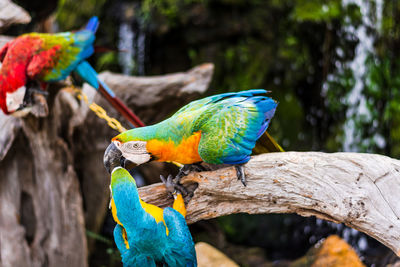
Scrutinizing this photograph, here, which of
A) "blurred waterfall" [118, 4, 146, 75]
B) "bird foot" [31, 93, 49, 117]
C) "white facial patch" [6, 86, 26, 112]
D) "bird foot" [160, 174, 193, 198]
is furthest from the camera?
"blurred waterfall" [118, 4, 146, 75]

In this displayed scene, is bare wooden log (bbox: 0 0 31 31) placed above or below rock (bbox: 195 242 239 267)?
above

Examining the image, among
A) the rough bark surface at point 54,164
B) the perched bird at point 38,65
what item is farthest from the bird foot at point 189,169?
the rough bark surface at point 54,164

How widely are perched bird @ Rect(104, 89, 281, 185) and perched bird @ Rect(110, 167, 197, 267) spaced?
9cm

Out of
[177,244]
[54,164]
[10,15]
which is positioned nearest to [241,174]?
[177,244]

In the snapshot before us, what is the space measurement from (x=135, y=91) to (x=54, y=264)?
4.20 ft

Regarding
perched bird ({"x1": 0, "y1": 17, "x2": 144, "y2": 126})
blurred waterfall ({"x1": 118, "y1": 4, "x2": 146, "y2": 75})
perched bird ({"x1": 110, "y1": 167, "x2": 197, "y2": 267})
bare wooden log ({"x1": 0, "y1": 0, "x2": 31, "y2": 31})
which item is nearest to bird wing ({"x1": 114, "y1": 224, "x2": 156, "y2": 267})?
perched bird ({"x1": 110, "y1": 167, "x2": 197, "y2": 267})

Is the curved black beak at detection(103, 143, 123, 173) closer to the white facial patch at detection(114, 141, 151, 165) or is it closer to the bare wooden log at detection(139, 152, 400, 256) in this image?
the white facial patch at detection(114, 141, 151, 165)

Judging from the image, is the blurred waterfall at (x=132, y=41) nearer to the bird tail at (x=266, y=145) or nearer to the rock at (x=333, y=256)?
the rock at (x=333, y=256)

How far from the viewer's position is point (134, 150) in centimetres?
120

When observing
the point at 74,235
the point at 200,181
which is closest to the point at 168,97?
the point at 74,235

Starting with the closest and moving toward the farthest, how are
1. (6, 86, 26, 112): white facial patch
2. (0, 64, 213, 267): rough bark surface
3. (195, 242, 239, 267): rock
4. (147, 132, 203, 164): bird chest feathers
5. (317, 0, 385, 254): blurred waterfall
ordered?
(147, 132, 203, 164): bird chest feathers
(6, 86, 26, 112): white facial patch
(0, 64, 213, 267): rough bark surface
(195, 242, 239, 267): rock
(317, 0, 385, 254): blurred waterfall

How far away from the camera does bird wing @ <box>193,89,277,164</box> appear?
1.24 m

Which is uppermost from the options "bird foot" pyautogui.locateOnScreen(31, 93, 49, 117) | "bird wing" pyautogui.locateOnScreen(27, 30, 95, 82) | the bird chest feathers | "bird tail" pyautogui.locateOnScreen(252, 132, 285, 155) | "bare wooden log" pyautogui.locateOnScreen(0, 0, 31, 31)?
"bare wooden log" pyautogui.locateOnScreen(0, 0, 31, 31)

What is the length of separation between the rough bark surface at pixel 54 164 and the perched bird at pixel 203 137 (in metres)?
1.17
